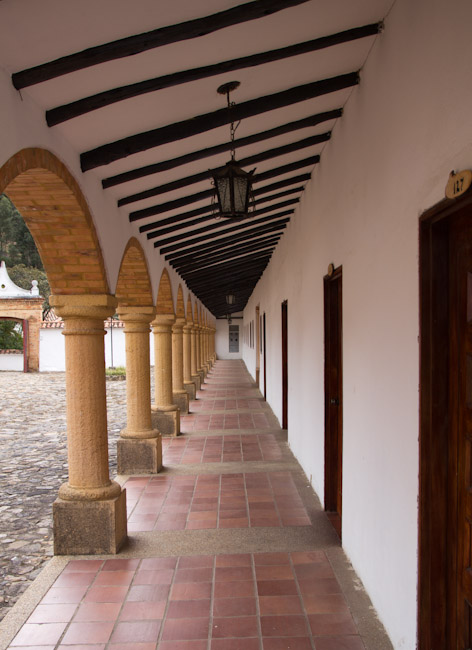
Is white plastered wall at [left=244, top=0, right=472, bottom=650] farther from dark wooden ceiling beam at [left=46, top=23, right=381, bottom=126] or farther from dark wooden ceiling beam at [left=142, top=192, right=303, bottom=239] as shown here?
dark wooden ceiling beam at [left=142, top=192, right=303, bottom=239]

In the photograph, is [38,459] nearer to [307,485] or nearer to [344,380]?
[307,485]

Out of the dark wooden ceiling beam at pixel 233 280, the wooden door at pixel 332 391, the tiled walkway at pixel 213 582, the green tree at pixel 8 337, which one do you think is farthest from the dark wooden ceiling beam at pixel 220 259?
the green tree at pixel 8 337

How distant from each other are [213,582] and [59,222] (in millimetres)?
2820

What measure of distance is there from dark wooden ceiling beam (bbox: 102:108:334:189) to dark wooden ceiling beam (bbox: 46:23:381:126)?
45.6 inches

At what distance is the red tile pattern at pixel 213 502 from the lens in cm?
464

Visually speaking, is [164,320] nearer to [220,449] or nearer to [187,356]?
[220,449]

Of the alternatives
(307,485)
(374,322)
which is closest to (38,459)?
(307,485)

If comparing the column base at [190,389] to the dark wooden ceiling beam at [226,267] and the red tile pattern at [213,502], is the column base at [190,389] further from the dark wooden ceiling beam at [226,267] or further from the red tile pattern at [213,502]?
the red tile pattern at [213,502]

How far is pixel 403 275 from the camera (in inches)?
102

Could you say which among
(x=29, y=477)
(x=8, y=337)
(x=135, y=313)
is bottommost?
(x=29, y=477)

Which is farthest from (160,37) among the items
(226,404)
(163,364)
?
(226,404)

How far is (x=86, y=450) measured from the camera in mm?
4238

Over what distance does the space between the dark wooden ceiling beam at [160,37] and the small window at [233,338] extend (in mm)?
32363

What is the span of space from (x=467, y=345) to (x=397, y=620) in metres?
1.57
